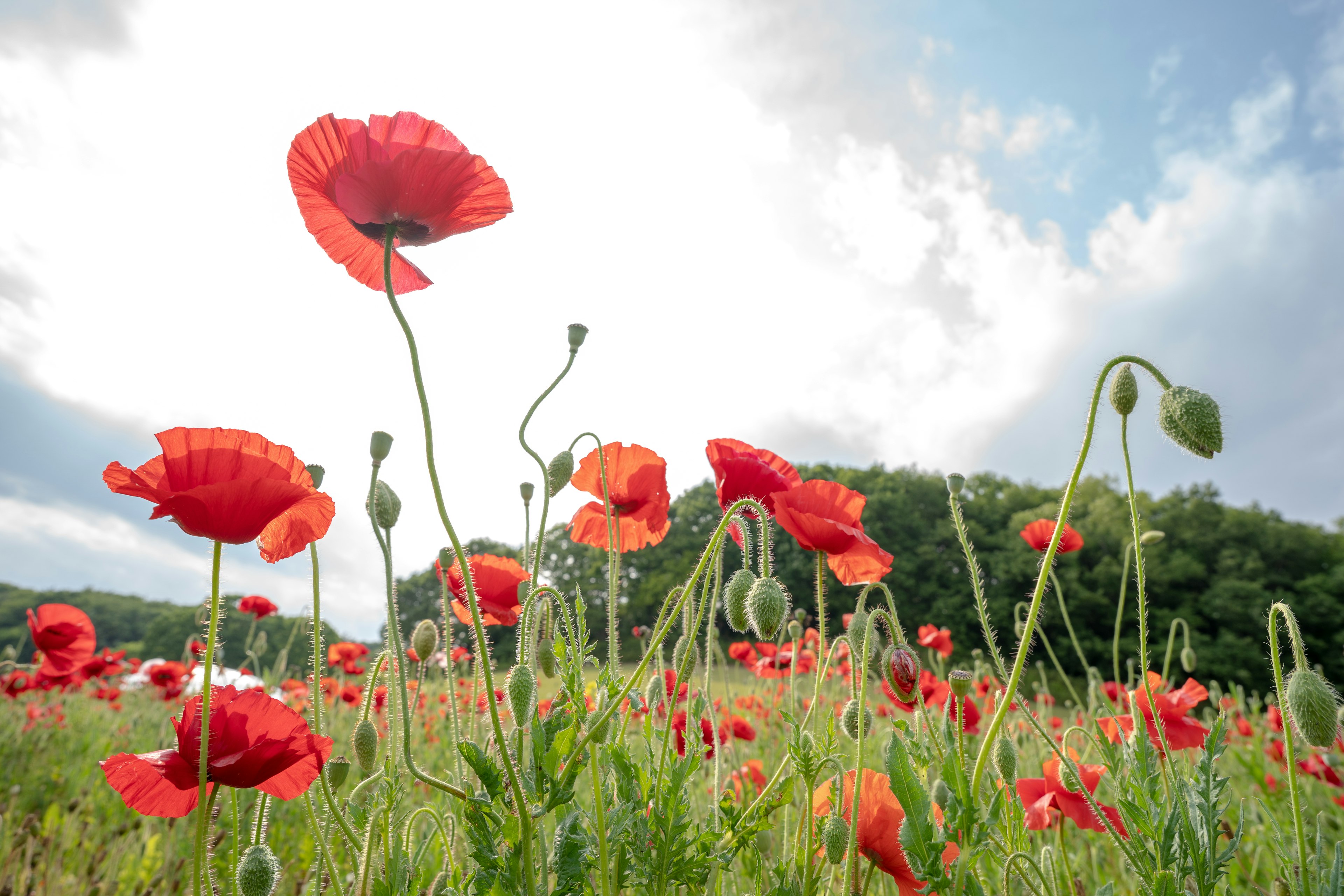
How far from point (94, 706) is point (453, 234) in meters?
9.15

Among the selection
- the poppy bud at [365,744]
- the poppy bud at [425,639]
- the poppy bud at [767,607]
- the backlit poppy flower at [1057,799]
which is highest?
the poppy bud at [767,607]

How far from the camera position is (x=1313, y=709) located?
130cm

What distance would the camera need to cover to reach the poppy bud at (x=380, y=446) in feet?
4.17

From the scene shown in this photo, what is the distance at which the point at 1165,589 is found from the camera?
22391 mm

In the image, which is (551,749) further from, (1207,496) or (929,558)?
(1207,496)

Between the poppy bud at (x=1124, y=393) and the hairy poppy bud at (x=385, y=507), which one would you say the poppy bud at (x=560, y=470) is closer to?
the hairy poppy bud at (x=385, y=507)

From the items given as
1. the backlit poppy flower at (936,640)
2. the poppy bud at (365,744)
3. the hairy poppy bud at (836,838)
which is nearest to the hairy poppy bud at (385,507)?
the poppy bud at (365,744)

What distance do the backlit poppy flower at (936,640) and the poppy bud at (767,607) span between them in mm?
2740

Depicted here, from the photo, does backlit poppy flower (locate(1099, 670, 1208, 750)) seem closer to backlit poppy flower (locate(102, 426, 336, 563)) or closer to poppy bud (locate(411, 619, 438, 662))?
poppy bud (locate(411, 619, 438, 662))

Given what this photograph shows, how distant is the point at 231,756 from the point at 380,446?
548 mm

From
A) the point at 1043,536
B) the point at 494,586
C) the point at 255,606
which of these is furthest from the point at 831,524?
the point at 255,606

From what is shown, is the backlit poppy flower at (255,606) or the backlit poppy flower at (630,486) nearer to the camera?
the backlit poppy flower at (630,486)

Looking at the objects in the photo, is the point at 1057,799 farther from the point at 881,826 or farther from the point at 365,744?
the point at 365,744

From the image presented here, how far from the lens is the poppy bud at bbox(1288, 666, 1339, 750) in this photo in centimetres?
129
